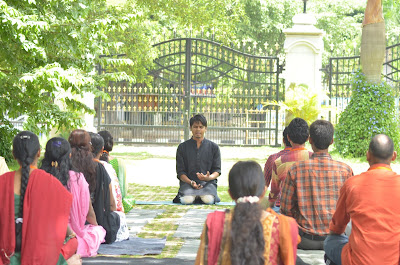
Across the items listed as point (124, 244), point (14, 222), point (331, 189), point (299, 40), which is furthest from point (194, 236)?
point (299, 40)

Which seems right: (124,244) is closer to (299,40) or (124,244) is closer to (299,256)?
(299,256)

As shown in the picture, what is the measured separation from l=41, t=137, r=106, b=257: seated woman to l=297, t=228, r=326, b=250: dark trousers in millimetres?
1743

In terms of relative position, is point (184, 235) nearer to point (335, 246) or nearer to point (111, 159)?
point (111, 159)

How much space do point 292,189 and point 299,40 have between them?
11.7 meters

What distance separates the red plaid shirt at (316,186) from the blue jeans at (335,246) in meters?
0.73

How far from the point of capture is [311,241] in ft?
18.5

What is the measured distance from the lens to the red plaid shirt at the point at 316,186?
17.6 ft

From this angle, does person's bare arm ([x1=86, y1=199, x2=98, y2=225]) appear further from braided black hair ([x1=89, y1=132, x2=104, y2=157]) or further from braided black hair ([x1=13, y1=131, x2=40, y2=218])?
braided black hair ([x1=13, y1=131, x2=40, y2=218])

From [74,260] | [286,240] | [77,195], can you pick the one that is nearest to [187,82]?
[77,195]

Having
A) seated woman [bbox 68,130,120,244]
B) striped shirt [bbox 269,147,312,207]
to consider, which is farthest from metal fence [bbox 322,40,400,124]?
seated woman [bbox 68,130,120,244]

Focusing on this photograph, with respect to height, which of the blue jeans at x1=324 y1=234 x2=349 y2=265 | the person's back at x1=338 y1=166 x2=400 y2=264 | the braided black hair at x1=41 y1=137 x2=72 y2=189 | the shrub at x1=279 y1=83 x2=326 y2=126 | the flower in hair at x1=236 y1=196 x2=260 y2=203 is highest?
the shrub at x1=279 y1=83 x2=326 y2=126

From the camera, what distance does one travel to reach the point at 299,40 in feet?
54.8

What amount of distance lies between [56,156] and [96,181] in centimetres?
111

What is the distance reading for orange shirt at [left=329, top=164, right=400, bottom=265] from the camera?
4.07m
